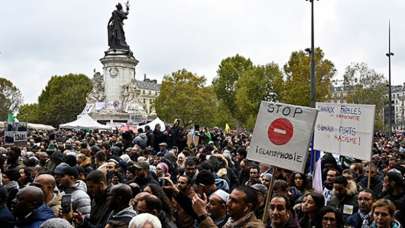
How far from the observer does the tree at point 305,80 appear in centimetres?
4747

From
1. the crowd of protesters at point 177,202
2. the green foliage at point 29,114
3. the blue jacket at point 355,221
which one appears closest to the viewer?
the crowd of protesters at point 177,202

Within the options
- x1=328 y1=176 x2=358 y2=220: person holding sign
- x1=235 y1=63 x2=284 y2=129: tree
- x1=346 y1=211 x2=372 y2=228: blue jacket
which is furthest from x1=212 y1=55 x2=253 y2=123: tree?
Answer: x1=346 y1=211 x2=372 y2=228: blue jacket

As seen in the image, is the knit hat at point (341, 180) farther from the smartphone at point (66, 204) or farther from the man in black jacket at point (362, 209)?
A: the smartphone at point (66, 204)

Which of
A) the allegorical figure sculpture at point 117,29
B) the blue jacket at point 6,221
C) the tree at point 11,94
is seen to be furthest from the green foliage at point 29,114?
the blue jacket at point 6,221

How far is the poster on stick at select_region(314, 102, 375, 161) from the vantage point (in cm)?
933

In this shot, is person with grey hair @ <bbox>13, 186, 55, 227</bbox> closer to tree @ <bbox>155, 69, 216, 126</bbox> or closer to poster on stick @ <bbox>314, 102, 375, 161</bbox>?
poster on stick @ <bbox>314, 102, 375, 161</bbox>

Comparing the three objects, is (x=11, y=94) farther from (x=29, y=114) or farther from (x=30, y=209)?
(x=30, y=209)

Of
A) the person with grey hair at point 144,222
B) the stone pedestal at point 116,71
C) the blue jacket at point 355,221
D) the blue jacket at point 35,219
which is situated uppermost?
the stone pedestal at point 116,71

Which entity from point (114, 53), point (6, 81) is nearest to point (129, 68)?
point (114, 53)

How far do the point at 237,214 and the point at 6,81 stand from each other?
87.7m

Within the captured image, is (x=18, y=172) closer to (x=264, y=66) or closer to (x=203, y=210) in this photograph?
(x=203, y=210)

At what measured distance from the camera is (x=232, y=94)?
82375mm

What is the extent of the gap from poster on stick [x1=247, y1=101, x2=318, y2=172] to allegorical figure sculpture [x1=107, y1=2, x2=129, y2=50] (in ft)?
163

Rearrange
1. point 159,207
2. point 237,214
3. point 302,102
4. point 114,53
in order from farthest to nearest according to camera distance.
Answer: point 114,53 → point 302,102 → point 159,207 → point 237,214
